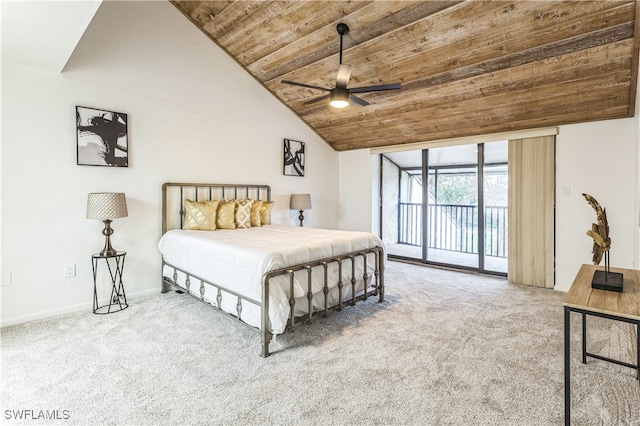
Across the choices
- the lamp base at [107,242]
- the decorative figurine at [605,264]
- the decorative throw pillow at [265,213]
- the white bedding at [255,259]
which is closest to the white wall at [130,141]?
the lamp base at [107,242]

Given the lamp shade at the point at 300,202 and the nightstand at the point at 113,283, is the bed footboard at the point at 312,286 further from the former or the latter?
the lamp shade at the point at 300,202

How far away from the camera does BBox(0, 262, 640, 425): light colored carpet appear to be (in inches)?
67.5

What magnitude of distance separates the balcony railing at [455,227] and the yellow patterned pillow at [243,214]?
3007mm

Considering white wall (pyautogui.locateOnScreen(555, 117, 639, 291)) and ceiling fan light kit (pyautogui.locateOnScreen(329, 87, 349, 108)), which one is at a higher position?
ceiling fan light kit (pyautogui.locateOnScreen(329, 87, 349, 108))

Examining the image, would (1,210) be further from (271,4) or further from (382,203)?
(382,203)

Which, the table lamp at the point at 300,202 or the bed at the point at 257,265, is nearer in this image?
the bed at the point at 257,265

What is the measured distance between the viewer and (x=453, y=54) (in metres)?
3.23

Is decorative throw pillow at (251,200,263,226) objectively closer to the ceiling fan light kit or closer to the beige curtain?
the ceiling fan light kit

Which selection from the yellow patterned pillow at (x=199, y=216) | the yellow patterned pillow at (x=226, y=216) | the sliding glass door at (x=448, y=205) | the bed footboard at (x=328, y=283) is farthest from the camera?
the sliding glass door at (x=448, y=205)

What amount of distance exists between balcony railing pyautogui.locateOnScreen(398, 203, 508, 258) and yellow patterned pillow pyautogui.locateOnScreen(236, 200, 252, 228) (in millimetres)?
3007

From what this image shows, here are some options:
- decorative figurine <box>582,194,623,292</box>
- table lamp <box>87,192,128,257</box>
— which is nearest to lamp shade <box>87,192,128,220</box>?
table lamp <box>87,192,128,257</box>

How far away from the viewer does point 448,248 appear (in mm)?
5754

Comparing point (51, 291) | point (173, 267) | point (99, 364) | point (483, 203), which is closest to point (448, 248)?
point (483, 203)

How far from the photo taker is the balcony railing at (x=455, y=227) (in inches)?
190
